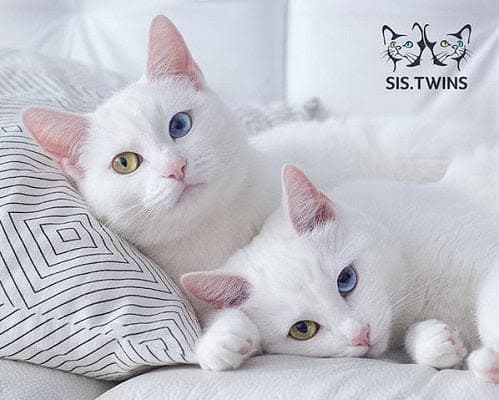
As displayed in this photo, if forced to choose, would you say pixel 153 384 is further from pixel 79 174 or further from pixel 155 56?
pixel 155 56

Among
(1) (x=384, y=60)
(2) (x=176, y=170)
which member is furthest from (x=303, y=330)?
(1) (x=384, y=60)

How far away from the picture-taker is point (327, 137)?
1609 mm

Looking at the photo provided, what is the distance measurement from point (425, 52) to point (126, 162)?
111 centimetres

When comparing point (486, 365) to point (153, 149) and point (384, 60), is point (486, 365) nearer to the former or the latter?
point (153, 149)

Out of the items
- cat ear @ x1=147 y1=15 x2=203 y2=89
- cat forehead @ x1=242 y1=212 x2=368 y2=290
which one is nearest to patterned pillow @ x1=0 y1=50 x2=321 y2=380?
cat forehead @ x1=242 y1=212 x2=368 y2=290

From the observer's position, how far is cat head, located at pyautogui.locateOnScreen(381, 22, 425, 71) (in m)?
2.07

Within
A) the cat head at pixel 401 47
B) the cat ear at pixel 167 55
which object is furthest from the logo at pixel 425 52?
the cat ear at pixel 167 55

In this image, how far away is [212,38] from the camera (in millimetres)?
2240

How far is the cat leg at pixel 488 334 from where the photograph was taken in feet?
3.09

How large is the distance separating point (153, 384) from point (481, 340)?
0.43m

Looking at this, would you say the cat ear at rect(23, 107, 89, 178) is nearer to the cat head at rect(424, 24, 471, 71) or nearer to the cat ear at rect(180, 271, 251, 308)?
the cat ear at rect(180, 271, 251, 308)

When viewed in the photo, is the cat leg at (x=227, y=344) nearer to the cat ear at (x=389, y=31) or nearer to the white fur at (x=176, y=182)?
the white fur at (x=176, y=182)

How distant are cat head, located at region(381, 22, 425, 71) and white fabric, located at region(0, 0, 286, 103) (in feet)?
1.07

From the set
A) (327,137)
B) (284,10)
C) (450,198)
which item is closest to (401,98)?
(284,10)
